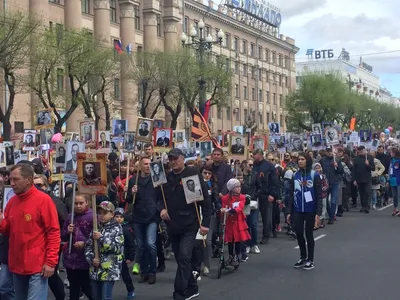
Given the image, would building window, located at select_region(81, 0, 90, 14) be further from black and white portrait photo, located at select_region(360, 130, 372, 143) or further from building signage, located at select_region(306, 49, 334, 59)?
building signage, located at select_region(306, 49, 334, 59)

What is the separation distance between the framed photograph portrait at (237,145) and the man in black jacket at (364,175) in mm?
4888

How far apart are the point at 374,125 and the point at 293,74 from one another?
610 inches

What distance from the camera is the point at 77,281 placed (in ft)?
23.8

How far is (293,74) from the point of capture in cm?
8475

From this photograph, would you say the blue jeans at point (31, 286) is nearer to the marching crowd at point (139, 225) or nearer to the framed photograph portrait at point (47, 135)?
the marching crowd at point (139, 225)

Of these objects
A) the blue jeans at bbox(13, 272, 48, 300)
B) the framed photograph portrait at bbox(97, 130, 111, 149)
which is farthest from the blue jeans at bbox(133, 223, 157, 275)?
the framed photograph portrait at bbox(97, 130, 111, 149)

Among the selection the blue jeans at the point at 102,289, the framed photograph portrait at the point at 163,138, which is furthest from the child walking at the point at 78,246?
the framed photograph portrait at the point at 163,138

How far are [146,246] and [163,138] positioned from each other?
8251 millimetres

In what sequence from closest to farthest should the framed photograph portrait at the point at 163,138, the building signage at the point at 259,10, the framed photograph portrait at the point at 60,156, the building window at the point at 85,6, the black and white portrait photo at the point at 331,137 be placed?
1. the framed photograph portrait at the point at 60,156
2. the framed photograph portrait at the point at 163,138
3. the black and white portrait photo at the point at 331,137
4. the building window at the point at 85,6
5. the building signage at the point at 259,10

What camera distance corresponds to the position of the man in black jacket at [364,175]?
1906 cm

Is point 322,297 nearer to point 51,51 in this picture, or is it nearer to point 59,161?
point 59,161

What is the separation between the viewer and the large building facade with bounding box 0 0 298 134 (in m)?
40.2

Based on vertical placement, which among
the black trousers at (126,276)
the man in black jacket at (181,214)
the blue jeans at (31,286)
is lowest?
the black trousers at (126,276)

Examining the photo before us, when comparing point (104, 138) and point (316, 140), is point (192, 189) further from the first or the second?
point (316, 140)
